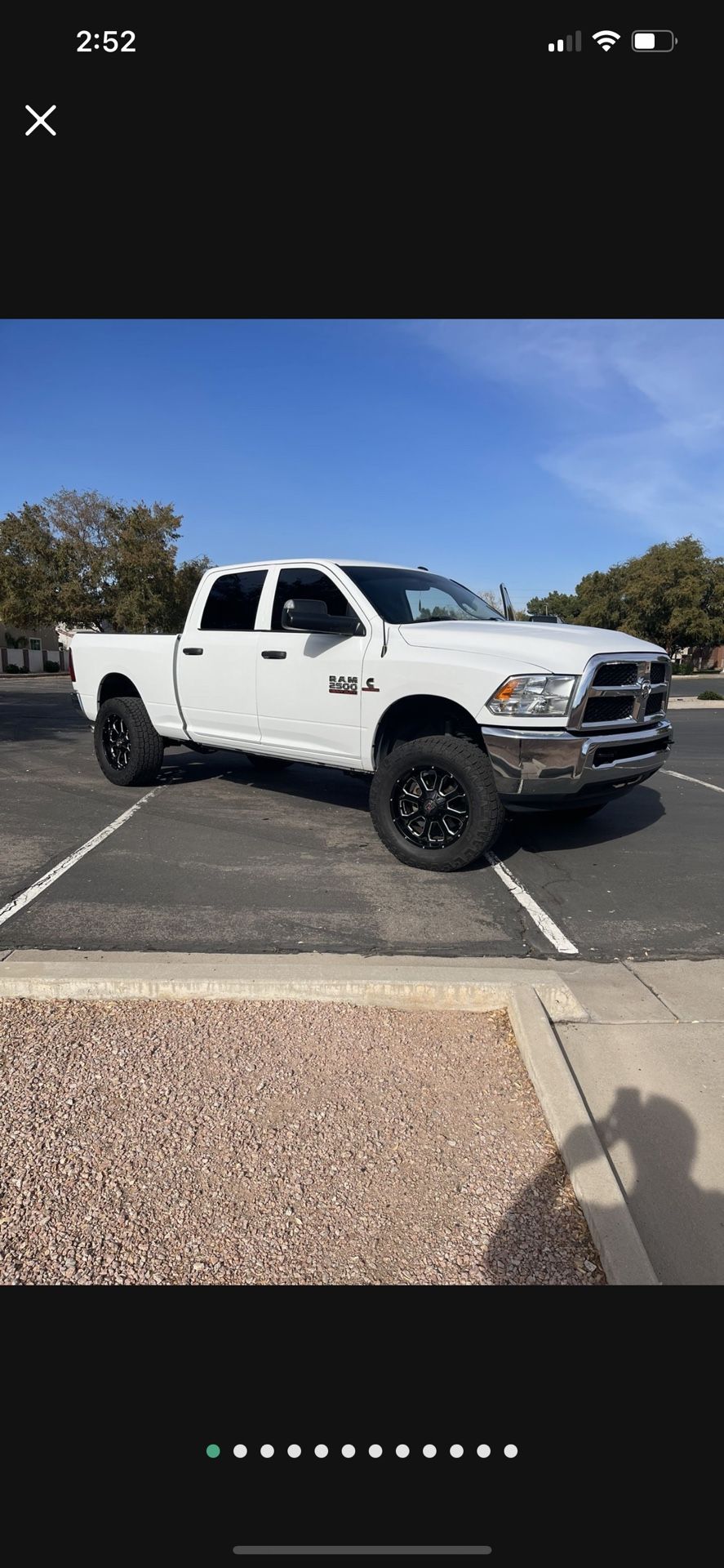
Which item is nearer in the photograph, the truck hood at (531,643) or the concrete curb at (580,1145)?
the concrete curb at (580,1145)

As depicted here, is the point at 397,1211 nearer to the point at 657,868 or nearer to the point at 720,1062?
the point at 720,1062

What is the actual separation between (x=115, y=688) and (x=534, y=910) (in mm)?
4828

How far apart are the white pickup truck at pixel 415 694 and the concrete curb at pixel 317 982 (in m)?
1.37

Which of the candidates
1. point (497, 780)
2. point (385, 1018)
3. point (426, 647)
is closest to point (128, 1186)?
point (385, 1018)

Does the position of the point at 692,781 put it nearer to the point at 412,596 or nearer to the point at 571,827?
the point at 571,827

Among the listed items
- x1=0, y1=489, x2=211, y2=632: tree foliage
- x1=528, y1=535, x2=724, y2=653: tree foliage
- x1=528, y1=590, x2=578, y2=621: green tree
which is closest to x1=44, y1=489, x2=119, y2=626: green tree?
x1=0, y1=489, x2=211, y2=632: tree foliage

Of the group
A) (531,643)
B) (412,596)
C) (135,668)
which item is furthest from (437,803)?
(135,668)

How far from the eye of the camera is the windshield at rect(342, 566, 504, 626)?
5.60m
